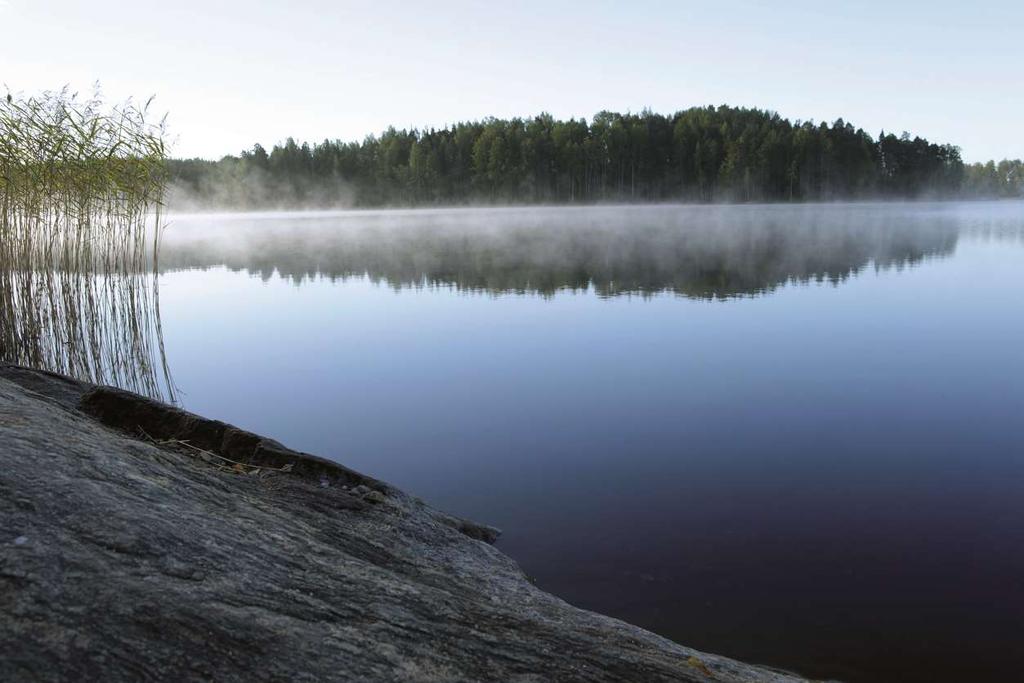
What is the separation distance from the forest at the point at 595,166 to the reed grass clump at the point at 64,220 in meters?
72.4

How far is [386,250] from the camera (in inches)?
1075

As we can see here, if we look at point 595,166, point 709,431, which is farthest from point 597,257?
point 595,166

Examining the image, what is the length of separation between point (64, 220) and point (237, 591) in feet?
22.0

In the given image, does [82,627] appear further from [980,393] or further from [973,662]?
[980,393]

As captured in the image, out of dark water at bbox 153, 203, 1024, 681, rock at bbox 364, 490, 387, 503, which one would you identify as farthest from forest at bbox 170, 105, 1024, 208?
rock at bbox 364, 490, 387, 503

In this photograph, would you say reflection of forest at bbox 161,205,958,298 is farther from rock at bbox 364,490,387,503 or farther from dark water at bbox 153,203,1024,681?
rock at bbox 364,490,387,503

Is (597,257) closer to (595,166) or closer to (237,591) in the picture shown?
(237,591)

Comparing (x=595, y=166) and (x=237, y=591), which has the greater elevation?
(x=595, y=166)

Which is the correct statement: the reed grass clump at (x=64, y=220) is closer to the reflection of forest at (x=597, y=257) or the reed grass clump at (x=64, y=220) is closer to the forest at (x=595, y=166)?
the reflection of forest at (x=597, y=257)

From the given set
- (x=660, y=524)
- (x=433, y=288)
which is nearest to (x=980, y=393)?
(x=660, y=524)

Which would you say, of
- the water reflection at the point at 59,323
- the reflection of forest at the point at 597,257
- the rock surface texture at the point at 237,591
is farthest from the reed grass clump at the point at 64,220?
the reflection of forest at the point at 597,257

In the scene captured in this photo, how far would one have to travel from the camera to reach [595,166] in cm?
7931

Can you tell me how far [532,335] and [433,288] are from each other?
6068 millimetres

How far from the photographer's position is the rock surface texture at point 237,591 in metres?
1.86
